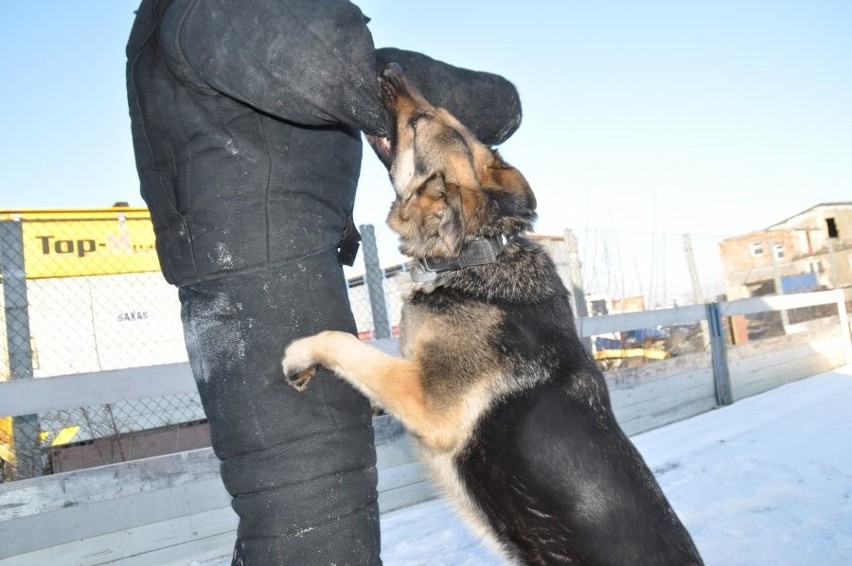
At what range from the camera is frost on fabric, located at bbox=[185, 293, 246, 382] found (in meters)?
1.84

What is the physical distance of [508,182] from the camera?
113 inches

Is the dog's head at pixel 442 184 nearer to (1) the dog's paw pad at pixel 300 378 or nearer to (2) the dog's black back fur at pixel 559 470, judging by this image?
(2) the dog's black back fur at pixel 559 470

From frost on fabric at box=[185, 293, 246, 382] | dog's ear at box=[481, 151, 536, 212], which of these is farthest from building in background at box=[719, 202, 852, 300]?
frost on fabric at box=[185, 293, 246, 382]

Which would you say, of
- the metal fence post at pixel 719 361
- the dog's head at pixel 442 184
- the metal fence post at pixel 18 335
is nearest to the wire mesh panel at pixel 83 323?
the metal fence post at pixel 18 335

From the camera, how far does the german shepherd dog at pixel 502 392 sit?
2078 millimetres

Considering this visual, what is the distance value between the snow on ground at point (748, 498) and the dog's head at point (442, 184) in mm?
1892

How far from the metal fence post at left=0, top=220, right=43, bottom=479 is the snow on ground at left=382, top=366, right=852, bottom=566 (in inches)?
87.4

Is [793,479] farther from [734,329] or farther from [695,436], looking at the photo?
[734,329]

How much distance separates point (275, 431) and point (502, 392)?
30.6 inches

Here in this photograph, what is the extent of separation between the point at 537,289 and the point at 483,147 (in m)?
0.77

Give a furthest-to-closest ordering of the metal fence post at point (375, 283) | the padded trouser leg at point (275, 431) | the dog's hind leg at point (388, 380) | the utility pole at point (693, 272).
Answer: the utility pole at point (693, 272), the metal fence post at point (375, 283), the dog's hind leg at point (388, 380), the padded trouser leg at point (275, 431)

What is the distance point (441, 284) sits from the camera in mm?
2588

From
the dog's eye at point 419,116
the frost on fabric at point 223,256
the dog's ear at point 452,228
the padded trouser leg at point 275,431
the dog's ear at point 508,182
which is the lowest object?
the padded trouser leg at point 275,431

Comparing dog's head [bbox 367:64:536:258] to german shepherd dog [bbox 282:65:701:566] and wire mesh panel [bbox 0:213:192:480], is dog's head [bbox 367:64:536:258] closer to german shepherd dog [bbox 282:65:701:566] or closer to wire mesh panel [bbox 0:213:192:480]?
german shepherd dog [bbox 282:65:701:566]
